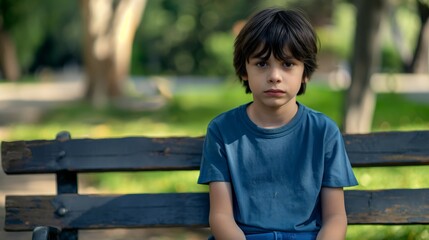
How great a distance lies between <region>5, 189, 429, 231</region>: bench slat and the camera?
3861 mm

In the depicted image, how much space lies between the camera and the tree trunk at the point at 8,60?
39344mm

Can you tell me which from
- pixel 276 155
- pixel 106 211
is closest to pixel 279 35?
pixel 276 155

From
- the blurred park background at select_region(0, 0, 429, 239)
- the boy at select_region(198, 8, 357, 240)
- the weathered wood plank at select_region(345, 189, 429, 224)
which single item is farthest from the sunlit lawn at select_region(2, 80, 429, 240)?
the boy at select_region(198, 8, 357, 240)

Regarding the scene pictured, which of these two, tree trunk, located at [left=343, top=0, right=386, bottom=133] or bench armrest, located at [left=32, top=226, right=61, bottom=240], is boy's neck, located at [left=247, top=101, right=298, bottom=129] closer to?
bench armrest, located at [left=32, top=226, right=61, bottom=240]

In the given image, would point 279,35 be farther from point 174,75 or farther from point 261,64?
point 174,75

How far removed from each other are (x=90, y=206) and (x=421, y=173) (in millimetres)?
4614

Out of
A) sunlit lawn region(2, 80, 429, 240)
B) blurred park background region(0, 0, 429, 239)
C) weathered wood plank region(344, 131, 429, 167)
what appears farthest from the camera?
blurred park background region(0, 0, 429, 239)

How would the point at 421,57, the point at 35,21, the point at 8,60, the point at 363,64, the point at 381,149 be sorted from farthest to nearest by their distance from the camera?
the point at 8,60 → the point at 421,57 → the point at 35,21 → the point at 363,64 → the point at 381,149

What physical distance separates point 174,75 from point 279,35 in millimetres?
47946

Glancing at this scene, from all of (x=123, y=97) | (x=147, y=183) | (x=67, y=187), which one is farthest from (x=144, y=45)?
(x=67, y=187)

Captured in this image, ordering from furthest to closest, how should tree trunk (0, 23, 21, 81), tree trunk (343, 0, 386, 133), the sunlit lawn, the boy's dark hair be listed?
tree trunk (0, 23, 21, 81) < tree trunk (343, 0, 386, 133) < the sunlit lawn < the boy's dark hair

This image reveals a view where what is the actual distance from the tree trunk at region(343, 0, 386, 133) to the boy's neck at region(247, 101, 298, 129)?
756 cm

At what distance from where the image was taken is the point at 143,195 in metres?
3.91

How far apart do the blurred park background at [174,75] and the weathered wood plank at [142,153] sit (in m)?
1.67
